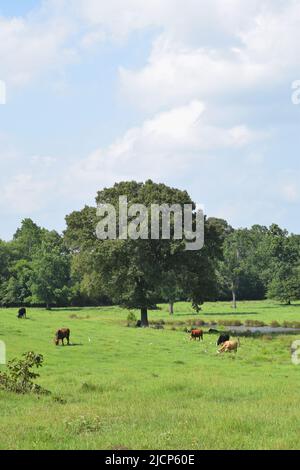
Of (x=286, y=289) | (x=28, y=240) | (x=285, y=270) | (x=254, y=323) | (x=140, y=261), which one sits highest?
(x=28, y=240)

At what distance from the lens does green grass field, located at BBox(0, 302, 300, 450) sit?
1375cm

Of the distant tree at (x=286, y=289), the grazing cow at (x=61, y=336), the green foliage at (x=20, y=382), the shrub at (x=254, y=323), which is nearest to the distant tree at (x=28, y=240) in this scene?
the distant tree at (x=286, y=289)

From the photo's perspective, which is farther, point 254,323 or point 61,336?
point 254,323

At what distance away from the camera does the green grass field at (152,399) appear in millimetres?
13750

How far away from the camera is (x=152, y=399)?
19.9 meters

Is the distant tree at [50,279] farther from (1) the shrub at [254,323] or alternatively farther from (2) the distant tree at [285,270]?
(1) the shrub at [254,323]

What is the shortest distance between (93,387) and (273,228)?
13284 cm

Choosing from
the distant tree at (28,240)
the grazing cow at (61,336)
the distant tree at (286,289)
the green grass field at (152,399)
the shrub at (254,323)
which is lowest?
the shrub at (254,323)

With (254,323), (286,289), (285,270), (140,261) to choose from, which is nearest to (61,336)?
(140,261)

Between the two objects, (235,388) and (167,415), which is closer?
(167,415)

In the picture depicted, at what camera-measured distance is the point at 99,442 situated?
13336 millimetres

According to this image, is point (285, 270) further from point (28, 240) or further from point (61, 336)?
point (61, 336)
